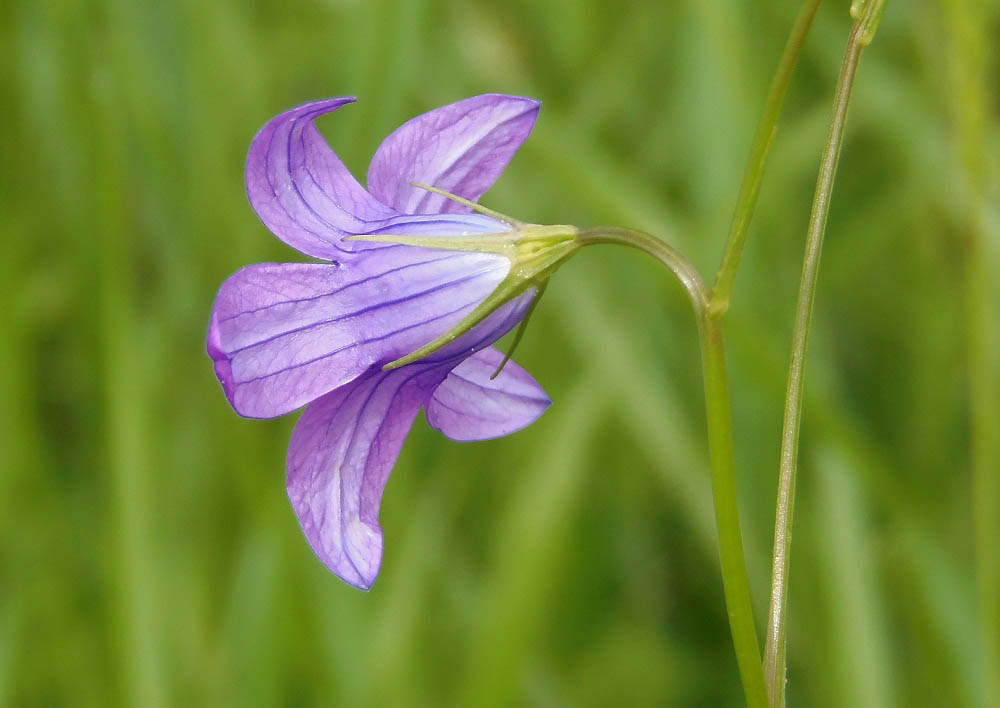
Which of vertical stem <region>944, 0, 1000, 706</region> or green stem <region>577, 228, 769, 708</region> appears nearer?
green stem <region>577, 228, 769, 708</region>

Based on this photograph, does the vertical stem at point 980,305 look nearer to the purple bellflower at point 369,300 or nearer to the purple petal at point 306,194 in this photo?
the purple bellflower at point 369,300

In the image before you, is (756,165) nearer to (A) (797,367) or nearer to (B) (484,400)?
(A) (797,367)

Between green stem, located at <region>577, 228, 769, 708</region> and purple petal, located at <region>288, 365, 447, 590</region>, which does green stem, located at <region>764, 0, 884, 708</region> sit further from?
purple petal, located at <region>288, 365, 447, 590</region>

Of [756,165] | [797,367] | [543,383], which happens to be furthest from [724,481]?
[543,383]

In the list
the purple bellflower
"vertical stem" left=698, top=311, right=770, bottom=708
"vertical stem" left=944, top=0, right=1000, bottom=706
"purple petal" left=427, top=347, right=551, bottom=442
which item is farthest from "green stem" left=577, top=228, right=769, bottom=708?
"vertical stem" left=944, top=0, right=1000, bottom=706

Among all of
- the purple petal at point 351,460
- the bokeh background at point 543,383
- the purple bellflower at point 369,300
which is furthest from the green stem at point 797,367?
the bokeh background at point 543,383
